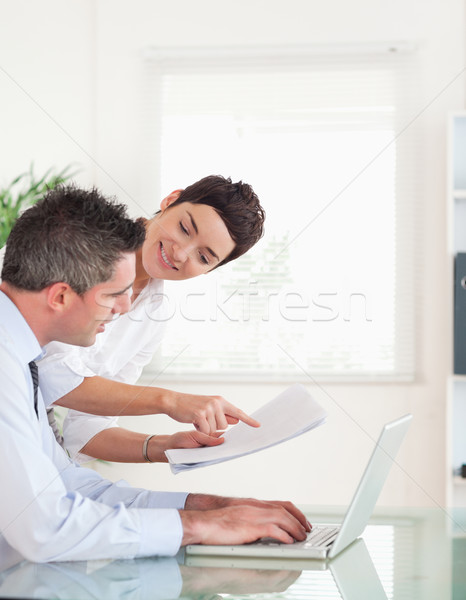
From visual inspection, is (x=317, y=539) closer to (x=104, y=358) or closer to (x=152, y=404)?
(x=152, y=404)

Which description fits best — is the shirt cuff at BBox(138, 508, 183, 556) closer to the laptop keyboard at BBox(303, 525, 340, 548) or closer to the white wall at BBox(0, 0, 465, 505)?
the laptop keyboard at BBox(303, 525, 340, 548)

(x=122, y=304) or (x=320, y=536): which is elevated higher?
(x=122, y=304)

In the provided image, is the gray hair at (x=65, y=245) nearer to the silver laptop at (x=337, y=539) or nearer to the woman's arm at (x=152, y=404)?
the woman's arm at (x=152, y=404)

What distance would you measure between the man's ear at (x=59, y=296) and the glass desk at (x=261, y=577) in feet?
1.09

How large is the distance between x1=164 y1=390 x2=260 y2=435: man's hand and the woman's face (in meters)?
0.49

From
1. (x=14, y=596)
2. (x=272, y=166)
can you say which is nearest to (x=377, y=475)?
(x=14, y=596)

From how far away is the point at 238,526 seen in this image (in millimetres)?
919

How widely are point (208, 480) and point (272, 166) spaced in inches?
49.5

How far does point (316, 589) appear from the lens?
772 mm

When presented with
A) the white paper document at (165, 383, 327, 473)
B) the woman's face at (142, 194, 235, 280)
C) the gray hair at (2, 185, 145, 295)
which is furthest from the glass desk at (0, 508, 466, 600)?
the woman's face at (142, 194, 235, 280)

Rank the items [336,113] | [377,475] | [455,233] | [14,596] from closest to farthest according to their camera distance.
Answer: [14,596] < [377,475] < [455,233] < [336,113]

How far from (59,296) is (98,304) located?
0.19 feet

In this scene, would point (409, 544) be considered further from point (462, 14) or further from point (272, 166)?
point (462, 14)

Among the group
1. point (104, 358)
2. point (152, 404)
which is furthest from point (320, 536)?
point (104, 358)
